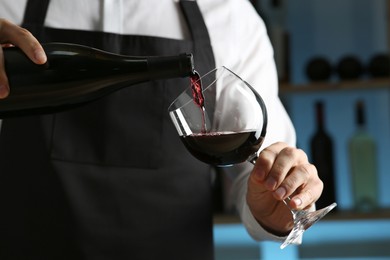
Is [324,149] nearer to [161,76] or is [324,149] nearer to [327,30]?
[327,30]

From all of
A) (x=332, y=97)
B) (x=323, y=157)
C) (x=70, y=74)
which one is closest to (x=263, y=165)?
(x=70, y=74)

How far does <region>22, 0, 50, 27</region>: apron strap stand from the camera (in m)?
1.37

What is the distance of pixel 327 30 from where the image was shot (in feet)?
9.05

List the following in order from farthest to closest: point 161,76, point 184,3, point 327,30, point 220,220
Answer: point 327,30 → point 220,220 → point 184,3 → point 161,76

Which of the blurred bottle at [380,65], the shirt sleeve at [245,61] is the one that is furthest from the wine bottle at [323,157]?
the shirt sleeve at [245,61]

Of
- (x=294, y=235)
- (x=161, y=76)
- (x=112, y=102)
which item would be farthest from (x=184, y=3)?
(x=294, y=235)

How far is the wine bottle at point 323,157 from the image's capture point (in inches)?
93.6

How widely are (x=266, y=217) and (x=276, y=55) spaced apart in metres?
1.26

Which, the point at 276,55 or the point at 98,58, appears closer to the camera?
the point at 98,58

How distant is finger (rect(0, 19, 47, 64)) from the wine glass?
21cm

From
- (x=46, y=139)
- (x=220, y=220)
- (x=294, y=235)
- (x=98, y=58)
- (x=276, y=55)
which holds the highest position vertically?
(x=276, y=55)

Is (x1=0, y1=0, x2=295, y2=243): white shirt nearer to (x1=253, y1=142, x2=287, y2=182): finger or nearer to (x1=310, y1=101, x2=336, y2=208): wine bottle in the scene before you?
(x1=253, y1=142, x2=287, y2=182): finger

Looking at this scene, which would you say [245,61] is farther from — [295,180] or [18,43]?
[18,43]

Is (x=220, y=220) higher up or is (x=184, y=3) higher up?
(x=184, y=3)
